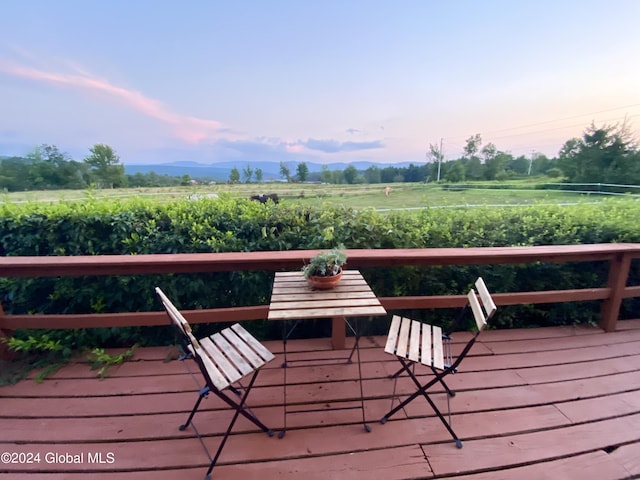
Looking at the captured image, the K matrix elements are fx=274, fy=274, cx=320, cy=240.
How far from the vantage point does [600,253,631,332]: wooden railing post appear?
7.91ft

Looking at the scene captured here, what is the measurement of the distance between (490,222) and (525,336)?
3.62ft

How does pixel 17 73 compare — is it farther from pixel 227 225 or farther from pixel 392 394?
pixel 392 394

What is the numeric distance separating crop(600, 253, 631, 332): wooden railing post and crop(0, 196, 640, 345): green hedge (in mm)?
133

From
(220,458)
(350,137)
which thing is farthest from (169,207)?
(350,137)

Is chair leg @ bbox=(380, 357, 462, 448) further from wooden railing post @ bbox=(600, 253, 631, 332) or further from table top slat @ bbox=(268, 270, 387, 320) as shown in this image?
wooden railing post @ bbox=(600, 253, 631, 332)

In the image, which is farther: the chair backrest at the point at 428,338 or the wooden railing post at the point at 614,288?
the wooden railing post at the point at 614,288

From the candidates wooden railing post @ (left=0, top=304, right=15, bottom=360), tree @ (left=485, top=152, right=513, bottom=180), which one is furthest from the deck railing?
tree @ (left=485, top=152, right=513, bottom=180)

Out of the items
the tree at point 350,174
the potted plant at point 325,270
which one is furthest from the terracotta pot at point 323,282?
the tree at point 350,174

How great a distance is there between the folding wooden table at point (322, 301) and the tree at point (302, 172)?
655 inches

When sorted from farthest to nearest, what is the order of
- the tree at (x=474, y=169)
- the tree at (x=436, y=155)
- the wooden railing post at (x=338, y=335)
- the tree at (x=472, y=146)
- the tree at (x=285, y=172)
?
the tree at (x=472, y=146)
the tree at (x=474, y=169)
the tree at (x=436, y=155)
the tree at (x=285, y=172)
the wooden railing post at (x=338, y=335)

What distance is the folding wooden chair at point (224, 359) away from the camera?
3.96ft

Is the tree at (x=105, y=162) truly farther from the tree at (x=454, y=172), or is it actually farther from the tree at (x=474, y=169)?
the tree at (x=474, y=169)

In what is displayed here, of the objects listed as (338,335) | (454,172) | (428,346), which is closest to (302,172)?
(338,335)

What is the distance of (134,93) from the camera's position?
18.7 ft
